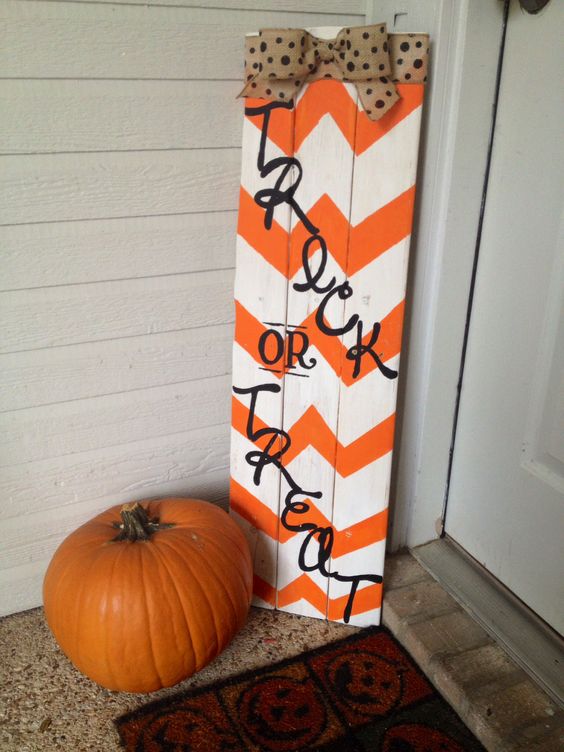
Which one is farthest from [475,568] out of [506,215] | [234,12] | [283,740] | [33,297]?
[234,12]

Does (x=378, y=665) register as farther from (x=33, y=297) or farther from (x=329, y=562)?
(x=33, y=297)

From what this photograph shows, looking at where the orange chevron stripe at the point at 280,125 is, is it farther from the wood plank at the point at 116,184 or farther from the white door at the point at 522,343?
the white door at the point at 522,343

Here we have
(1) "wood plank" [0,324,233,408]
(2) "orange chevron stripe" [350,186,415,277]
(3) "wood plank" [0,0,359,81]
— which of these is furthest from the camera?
(1) "wood plank" [0,324,233,408]

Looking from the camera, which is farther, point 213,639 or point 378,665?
point 378,665

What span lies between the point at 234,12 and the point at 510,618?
1438 millimetres

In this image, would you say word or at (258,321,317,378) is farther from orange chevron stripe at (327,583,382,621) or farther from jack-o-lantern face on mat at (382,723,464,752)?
jack-o-lantern face on mat at (382,723,464,752)

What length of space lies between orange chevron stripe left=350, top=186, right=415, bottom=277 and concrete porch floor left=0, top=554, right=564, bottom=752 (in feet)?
2.69

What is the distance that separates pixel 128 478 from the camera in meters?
1.56

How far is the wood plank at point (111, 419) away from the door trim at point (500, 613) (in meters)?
0.66

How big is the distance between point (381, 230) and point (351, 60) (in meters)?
0.32

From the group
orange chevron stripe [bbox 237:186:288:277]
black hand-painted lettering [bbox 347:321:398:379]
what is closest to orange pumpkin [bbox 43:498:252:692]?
black hand-painted lettering [bbox 347:321:398:379]

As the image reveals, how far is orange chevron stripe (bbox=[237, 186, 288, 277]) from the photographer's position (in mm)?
1320

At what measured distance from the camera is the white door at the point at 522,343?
122cm

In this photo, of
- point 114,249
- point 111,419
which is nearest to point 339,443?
point 111,419
